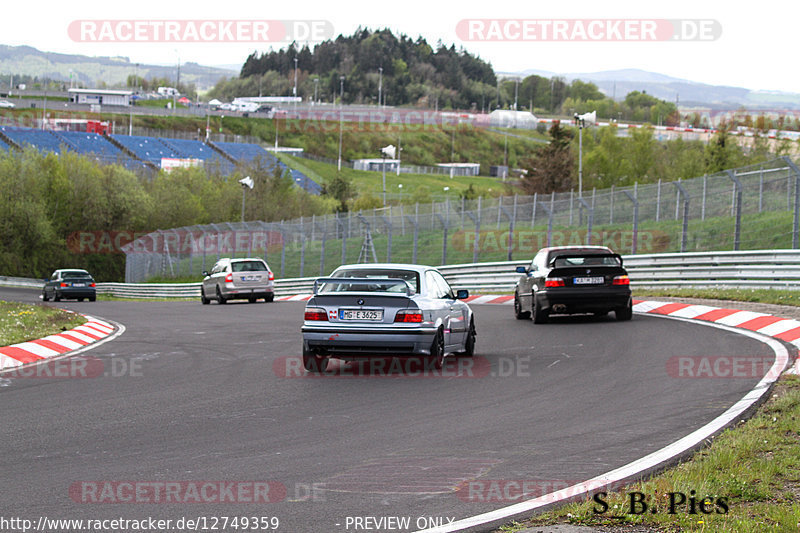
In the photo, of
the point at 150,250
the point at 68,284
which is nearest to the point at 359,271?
the point at 68,284

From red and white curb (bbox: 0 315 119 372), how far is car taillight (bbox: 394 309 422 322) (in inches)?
208

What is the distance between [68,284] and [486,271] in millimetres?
19679

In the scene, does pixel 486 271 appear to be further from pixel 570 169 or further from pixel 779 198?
pixel 570 169

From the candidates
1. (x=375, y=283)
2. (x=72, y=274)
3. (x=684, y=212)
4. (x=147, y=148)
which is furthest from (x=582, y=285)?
(x=147, y=148)

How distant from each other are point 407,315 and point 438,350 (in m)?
A: 0.72

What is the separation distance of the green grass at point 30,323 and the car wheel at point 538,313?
8.85 m

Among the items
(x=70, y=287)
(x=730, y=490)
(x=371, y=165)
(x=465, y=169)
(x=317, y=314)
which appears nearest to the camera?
(x=730, y=490)

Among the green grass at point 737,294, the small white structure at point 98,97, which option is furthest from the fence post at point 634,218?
the small white structure at point 98,97

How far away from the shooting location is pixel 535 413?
29.1ft

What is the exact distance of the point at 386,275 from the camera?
12.9 meters

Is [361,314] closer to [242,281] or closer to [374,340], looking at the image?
[374,340]

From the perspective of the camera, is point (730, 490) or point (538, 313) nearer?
point (730, 490)

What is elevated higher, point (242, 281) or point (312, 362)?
point (312, 362)

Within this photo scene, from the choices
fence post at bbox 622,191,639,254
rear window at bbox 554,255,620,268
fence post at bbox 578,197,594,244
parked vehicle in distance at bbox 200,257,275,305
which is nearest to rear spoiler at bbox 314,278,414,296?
rear window at bbox 554,255,620,268
